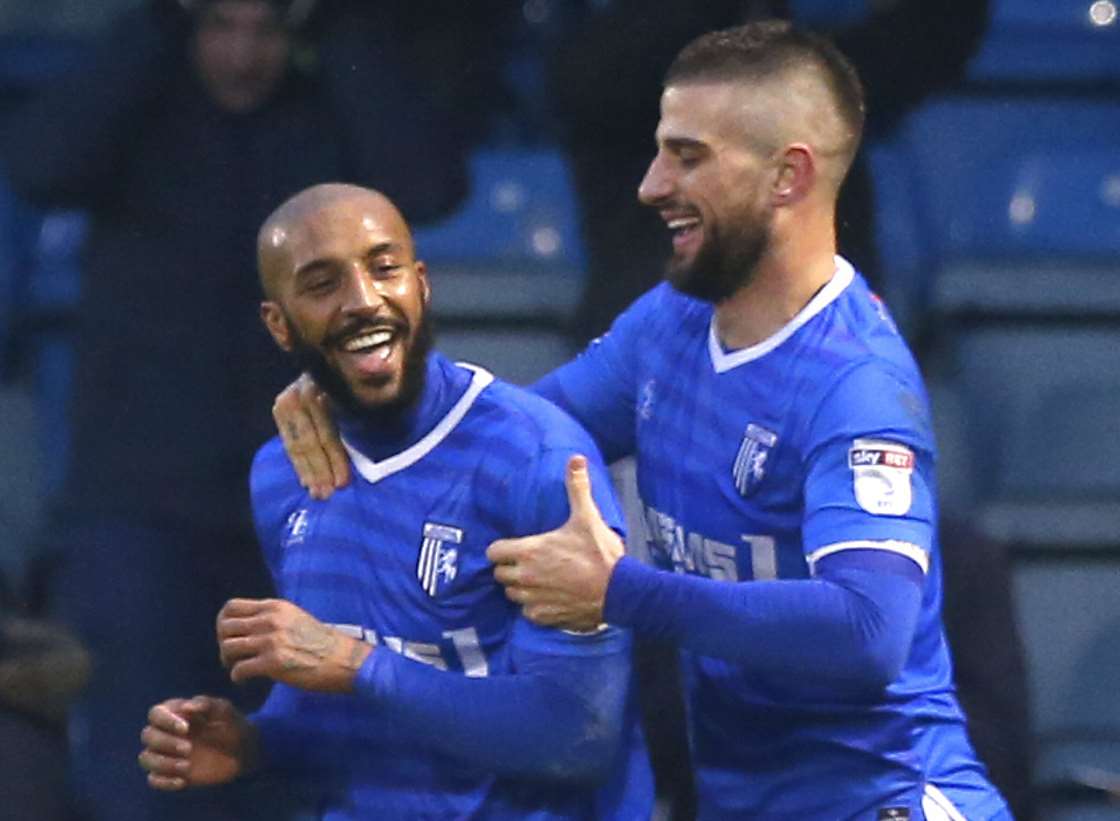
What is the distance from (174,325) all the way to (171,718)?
1.08 m

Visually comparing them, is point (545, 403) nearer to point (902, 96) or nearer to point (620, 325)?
point (620, 325)

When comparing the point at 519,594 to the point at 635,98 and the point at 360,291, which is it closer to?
the point at 360,291

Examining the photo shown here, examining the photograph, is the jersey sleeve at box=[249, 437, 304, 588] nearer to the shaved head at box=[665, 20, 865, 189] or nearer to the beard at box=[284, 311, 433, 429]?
the beard at box=[284, 311, 433, 429]

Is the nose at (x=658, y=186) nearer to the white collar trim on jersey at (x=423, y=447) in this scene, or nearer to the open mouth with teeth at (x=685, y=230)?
the open mouth with teeth at (x=685, y=230)

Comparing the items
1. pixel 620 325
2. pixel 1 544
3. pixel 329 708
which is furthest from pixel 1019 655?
pixel 1 544

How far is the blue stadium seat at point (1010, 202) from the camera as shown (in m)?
4.28

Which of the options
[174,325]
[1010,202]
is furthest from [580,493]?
[1010,202]

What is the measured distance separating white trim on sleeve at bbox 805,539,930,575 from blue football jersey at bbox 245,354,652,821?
0.24m

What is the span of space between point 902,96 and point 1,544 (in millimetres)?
1658

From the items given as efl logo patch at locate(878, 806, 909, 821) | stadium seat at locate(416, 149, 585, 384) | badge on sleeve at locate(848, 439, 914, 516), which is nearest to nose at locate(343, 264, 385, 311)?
badge on sleeve at locate(848, 439, 914, 516)

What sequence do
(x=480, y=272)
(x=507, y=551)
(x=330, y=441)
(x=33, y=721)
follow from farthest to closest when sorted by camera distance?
(x=480, y=272) < (x=33, y=721) < (x=330, y=441) < (x=507, y=551)

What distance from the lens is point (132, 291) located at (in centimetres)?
373

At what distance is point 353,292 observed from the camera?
2.76 metres

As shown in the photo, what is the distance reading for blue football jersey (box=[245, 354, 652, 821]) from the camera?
270cm
